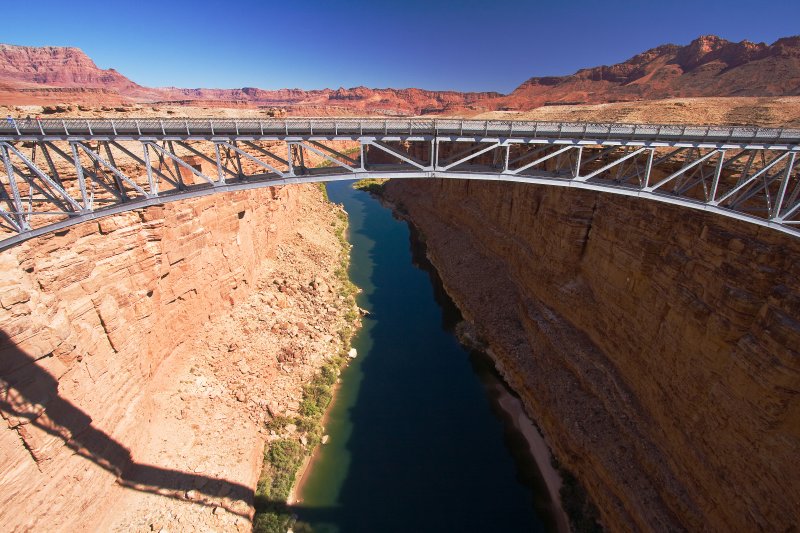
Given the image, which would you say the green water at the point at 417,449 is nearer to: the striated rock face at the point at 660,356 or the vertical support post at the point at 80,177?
the striated rock face at the point at 660,356

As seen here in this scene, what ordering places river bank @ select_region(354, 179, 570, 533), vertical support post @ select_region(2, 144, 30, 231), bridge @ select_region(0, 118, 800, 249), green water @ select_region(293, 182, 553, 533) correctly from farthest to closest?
river bank @ select_region(354, 179, 570, 533) < green water @ select_region(293, 182, 553, 533) < bridge @ select_region(0, 118, 800, 249) < vertical support post @ select_region(2, 144, 30, 231)

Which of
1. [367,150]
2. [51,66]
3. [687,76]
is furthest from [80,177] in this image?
[51,66]

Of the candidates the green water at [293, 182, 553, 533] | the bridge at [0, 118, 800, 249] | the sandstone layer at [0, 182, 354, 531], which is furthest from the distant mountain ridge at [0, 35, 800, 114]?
the green water at [293, 182, 553, 533]

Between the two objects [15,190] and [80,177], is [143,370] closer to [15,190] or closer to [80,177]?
[15,190]

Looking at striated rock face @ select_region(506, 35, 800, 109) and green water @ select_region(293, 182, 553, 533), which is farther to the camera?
striated rock face @ select_region(506, 35, 800, 109)

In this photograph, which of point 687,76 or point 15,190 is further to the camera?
point 687,76

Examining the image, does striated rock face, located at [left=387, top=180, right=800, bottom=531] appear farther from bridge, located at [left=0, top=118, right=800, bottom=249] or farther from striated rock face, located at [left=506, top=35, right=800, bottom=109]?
striated rock face, located at [left=506, top=35, right=800, bottom=109]
